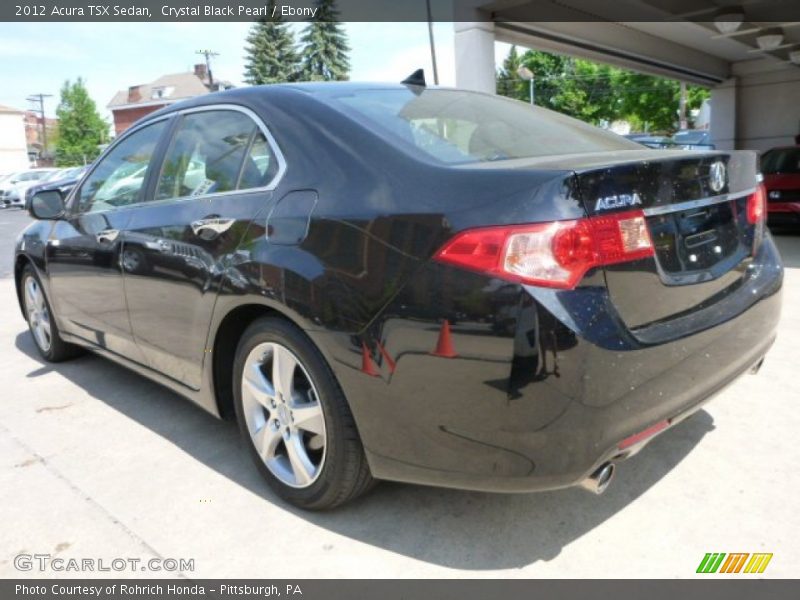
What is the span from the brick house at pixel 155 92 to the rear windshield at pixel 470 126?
73899 millimetres

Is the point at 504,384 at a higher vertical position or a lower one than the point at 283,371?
higher

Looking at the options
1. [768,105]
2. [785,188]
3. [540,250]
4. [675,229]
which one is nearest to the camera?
[540,250]

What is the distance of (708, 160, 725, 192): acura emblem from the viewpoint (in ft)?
7.82

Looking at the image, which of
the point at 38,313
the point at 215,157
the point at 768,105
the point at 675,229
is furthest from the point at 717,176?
the point at 768,105

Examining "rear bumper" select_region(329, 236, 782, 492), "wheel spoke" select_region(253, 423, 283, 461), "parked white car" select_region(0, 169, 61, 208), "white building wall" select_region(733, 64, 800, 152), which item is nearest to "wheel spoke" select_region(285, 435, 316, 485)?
"wheel spoke" select_region(253, 423, 283, 461)

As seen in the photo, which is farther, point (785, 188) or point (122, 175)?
point (785, 188)

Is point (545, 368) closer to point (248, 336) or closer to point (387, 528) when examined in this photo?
point (387, 528)

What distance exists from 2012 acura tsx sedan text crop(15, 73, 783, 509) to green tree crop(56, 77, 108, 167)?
212 feet

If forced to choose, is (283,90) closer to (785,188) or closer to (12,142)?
(785,188)

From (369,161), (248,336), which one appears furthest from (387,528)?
(369,161)

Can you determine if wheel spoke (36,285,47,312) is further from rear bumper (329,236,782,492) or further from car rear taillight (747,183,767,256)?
car rear taillight (747,183,767,256)

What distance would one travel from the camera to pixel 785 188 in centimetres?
971

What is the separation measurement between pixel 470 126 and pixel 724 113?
18566 millimetres

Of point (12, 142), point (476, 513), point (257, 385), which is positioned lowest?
point (476, 513)
